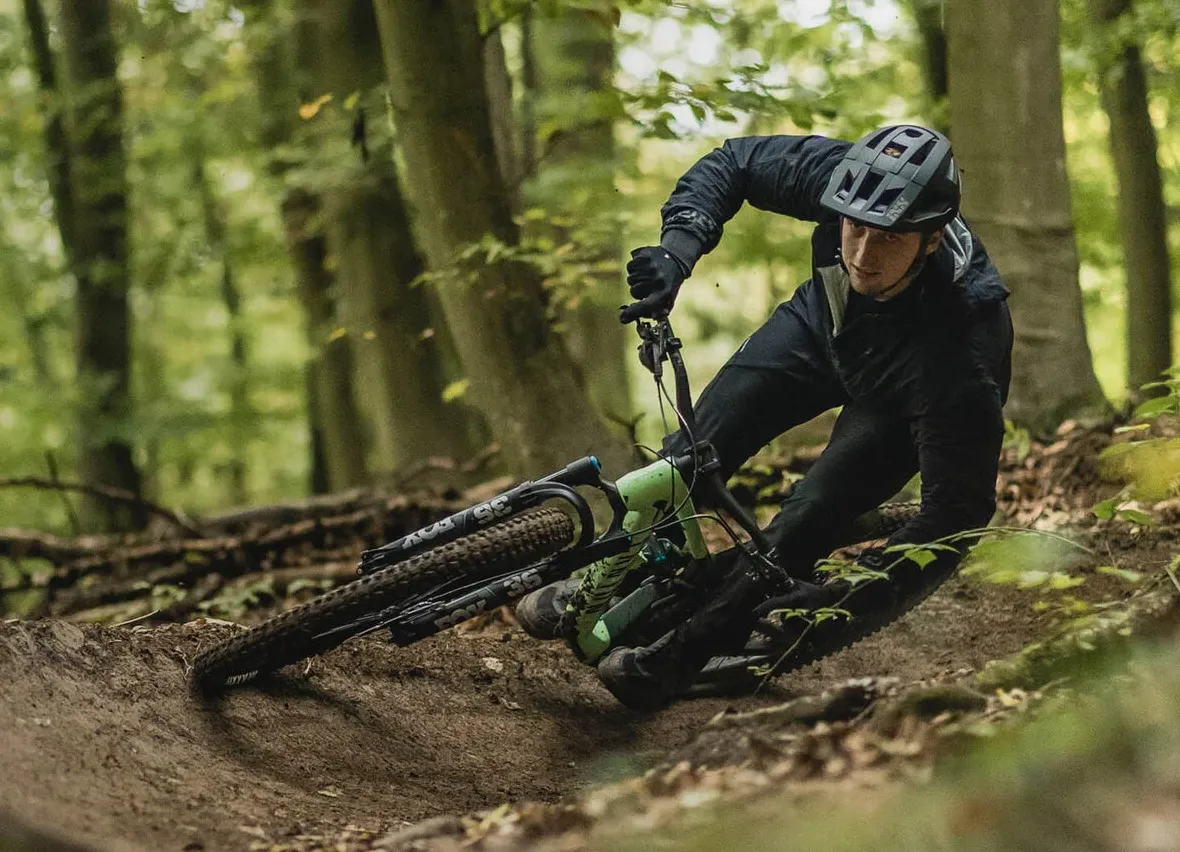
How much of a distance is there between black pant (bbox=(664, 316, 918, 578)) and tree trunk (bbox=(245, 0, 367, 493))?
19.0 ft

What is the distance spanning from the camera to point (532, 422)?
259 inches

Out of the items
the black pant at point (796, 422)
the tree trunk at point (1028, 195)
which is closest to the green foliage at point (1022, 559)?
the black pant at point (796, 422)

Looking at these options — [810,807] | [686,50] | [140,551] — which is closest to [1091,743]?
[810,807]

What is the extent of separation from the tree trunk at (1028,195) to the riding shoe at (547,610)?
3.73m

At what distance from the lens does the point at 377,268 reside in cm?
944

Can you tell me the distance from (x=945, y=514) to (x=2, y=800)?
10.6 feet

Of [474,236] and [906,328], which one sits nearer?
[906,328]

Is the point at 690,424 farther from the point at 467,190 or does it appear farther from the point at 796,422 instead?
the point at 467,190

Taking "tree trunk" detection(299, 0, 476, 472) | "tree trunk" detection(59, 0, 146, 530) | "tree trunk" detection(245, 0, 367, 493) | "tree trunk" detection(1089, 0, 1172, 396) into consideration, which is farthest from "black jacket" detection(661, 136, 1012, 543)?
"tree trunk" detection(59, 0, 146, 530)

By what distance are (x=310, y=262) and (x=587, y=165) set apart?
3.04 metres

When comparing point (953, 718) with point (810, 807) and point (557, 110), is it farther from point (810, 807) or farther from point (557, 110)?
point (557, 110)

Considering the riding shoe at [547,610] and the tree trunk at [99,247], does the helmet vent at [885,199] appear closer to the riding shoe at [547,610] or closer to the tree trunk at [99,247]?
the riding shoe at [547,610]

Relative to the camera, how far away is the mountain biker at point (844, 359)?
4.08 meters

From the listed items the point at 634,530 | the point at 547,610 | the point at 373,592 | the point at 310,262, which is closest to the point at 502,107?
the point at 547,610
